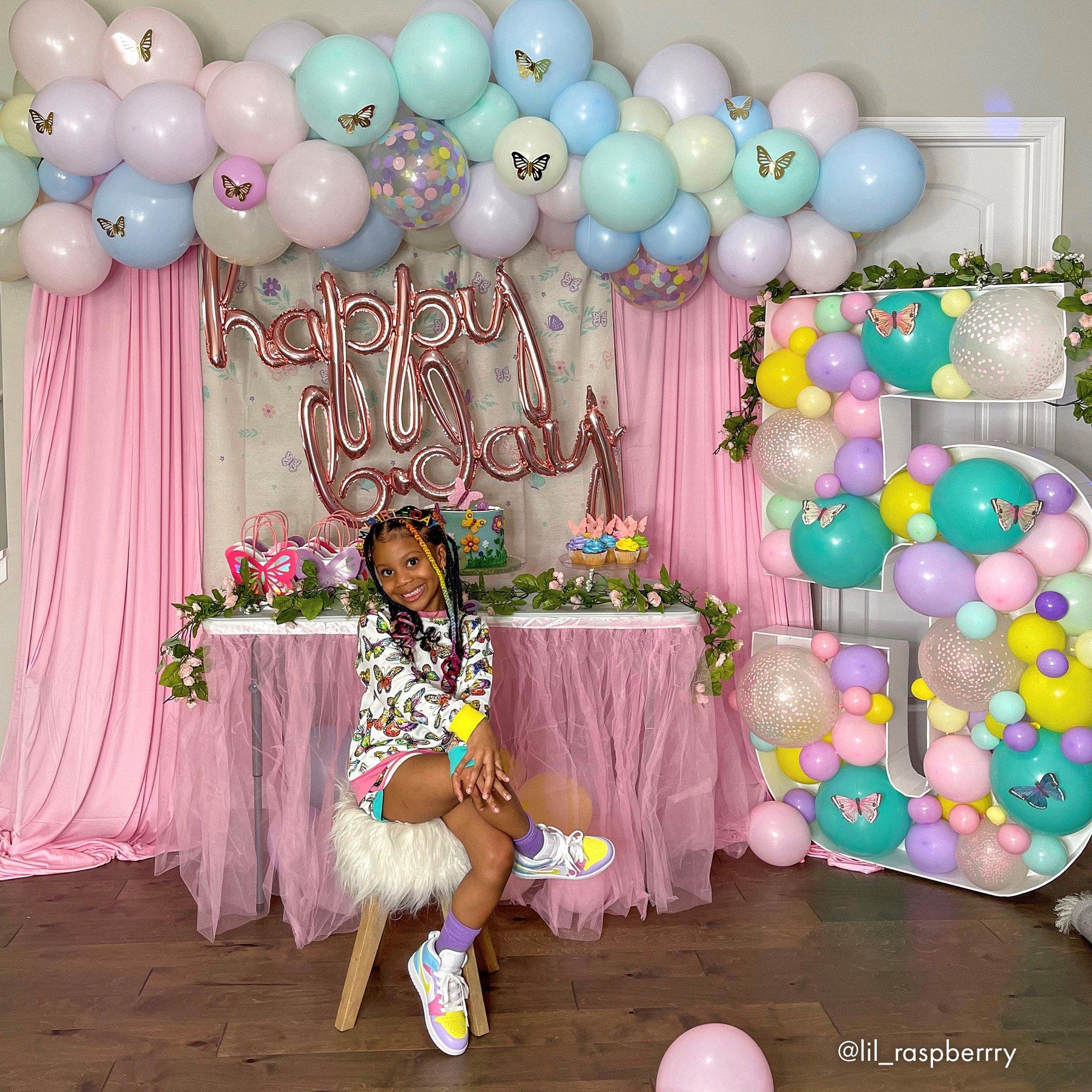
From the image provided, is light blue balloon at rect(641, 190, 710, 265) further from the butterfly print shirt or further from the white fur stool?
the white fur stool

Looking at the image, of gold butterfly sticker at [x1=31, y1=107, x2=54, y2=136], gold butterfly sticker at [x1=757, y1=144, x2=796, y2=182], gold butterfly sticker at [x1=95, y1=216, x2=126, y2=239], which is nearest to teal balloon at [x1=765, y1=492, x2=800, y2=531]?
gold butterfly sticker at [x1=757, y1=144, x2=796, y2=182]

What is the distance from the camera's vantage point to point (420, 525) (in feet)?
8.36

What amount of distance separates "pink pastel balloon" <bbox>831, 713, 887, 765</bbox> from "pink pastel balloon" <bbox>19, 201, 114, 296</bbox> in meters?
2.69

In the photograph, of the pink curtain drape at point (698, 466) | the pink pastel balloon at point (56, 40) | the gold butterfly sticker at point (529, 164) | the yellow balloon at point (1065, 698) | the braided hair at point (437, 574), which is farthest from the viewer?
the pink curtain drape at point (698, 466)

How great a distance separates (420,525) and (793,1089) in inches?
59.5

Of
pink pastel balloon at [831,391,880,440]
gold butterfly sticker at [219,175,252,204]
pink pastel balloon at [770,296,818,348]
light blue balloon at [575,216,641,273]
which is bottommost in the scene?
pink pastel balloon at [831,391,880,440]

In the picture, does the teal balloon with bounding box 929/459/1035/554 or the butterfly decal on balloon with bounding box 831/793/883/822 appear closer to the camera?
the teal balloon with bounding box 929/459/1035/554

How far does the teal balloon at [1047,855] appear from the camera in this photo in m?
2.80

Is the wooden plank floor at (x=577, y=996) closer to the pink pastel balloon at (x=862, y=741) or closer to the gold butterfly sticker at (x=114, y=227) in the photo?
the pink pastel balloon at (x=862, y=741)

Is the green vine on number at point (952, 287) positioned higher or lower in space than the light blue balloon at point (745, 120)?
lower

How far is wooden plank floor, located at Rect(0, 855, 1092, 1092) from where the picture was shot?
214 cm

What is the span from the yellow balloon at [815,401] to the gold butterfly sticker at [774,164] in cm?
62

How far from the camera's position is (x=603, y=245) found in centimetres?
295

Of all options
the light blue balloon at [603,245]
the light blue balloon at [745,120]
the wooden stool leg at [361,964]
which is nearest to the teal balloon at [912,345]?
the light blue balloon at [745,120]
